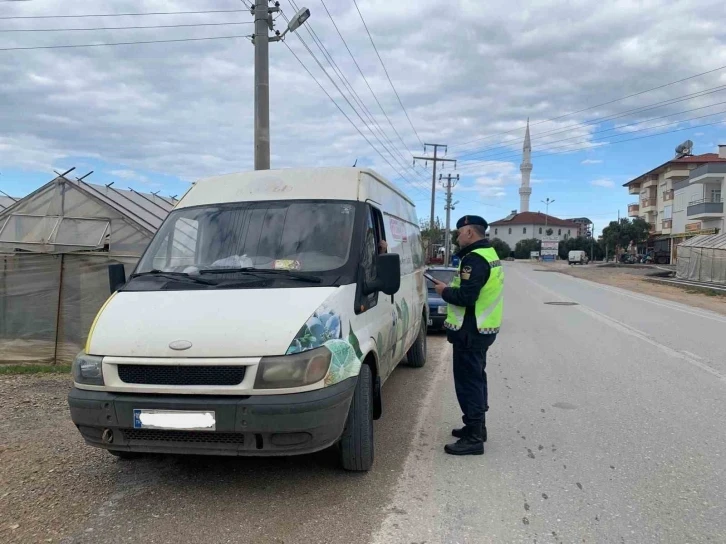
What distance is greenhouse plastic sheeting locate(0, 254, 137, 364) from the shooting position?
792 cm

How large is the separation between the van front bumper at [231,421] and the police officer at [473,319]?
1.29 m

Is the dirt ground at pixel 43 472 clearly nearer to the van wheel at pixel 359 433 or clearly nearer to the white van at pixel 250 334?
the white van at pixel 250 334

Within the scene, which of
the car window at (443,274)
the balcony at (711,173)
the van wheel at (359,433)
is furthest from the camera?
the balcony at (711,173)

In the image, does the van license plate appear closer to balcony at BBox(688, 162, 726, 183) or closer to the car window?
the car window

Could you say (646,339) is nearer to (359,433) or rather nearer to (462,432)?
(462,432)

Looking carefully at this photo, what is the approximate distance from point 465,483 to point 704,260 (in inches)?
1369

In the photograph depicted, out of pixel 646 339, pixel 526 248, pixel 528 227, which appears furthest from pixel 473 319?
pixel 528 227

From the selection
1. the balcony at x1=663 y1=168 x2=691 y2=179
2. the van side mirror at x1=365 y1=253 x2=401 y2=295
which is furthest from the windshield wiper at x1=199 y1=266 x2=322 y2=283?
the balcony at x1=663 y1=168 x2=691 y2=179

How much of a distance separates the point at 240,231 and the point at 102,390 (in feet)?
5.29

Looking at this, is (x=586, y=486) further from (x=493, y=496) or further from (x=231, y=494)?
(x=231, y=494)

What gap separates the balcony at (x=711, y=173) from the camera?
5119 cm

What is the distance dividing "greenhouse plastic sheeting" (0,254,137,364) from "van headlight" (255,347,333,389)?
5463 millimetres

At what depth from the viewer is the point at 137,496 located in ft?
12.4

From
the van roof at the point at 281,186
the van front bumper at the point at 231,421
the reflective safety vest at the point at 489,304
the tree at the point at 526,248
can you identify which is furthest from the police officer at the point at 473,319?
the tree at the point at 526,248
